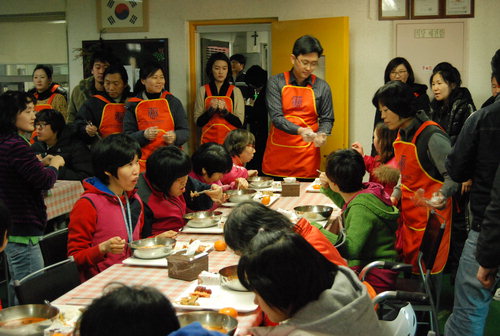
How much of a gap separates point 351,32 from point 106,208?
4.21 metres

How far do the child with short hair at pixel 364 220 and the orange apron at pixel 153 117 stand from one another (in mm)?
2476

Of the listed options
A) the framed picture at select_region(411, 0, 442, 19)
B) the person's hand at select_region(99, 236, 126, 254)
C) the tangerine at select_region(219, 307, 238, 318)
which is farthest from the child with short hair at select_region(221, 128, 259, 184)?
the tangerine at select_region(219, 307, 238, 318)

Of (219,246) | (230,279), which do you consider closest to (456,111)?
(219,246)

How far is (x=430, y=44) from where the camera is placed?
246 inches

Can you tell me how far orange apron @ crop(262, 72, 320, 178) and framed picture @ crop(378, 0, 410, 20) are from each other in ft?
4.33

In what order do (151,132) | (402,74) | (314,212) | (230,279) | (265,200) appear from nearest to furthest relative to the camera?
1. (230,279)
2. (314,212)
3. (265,200)
4. (151,132)
5. (402,74)

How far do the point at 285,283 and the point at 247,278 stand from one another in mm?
Result: 128

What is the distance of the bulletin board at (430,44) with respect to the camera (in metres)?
6.19

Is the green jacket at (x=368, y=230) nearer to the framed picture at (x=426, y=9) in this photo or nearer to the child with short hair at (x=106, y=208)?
the child with short hair at (x=106, y=208)

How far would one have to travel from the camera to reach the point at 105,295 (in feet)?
4.28

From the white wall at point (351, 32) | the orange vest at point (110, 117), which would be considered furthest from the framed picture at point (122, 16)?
the orange vest at point (110, 117)

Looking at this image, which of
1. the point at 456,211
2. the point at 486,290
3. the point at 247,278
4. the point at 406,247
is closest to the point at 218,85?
the point at 456,211

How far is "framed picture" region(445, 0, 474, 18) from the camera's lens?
Answer: 6.14m

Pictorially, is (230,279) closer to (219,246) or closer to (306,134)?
(219,246)
